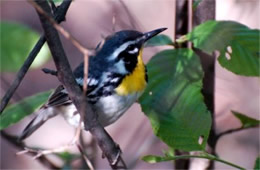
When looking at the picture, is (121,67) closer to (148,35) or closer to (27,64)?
(148,35)

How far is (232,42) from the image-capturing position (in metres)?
1.83

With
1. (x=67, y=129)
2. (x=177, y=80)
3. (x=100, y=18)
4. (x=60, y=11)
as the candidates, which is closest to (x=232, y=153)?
(x=67, y=129)

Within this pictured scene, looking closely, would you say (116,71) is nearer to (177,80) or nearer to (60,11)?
(177,80)

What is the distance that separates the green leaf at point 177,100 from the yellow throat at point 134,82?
128 mm

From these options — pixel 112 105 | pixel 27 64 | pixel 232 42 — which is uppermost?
pixel 27 64

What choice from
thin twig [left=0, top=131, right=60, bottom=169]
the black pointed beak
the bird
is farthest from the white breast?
thin twig [left=0, top=131, right=60, bottom=169]

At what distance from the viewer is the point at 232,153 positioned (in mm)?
3816

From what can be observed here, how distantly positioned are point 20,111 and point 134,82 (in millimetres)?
446

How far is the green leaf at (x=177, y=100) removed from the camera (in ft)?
5.24

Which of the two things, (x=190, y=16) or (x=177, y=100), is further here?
(x=190, y=16)

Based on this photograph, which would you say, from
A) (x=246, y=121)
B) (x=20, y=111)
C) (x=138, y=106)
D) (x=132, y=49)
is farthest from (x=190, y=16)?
Result: (x=138, y=106)

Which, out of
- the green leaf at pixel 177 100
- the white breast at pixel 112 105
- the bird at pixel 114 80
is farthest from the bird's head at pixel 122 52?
the green leaf at pixel 177 100

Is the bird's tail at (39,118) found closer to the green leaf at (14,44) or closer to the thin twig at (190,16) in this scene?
the thin twig at (190,16)

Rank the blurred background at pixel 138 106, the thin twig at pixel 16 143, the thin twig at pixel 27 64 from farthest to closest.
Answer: the blurred background at pixel 138 106 → the thin twig at pixel 16 143 → the thin twig at pixel 27 64
